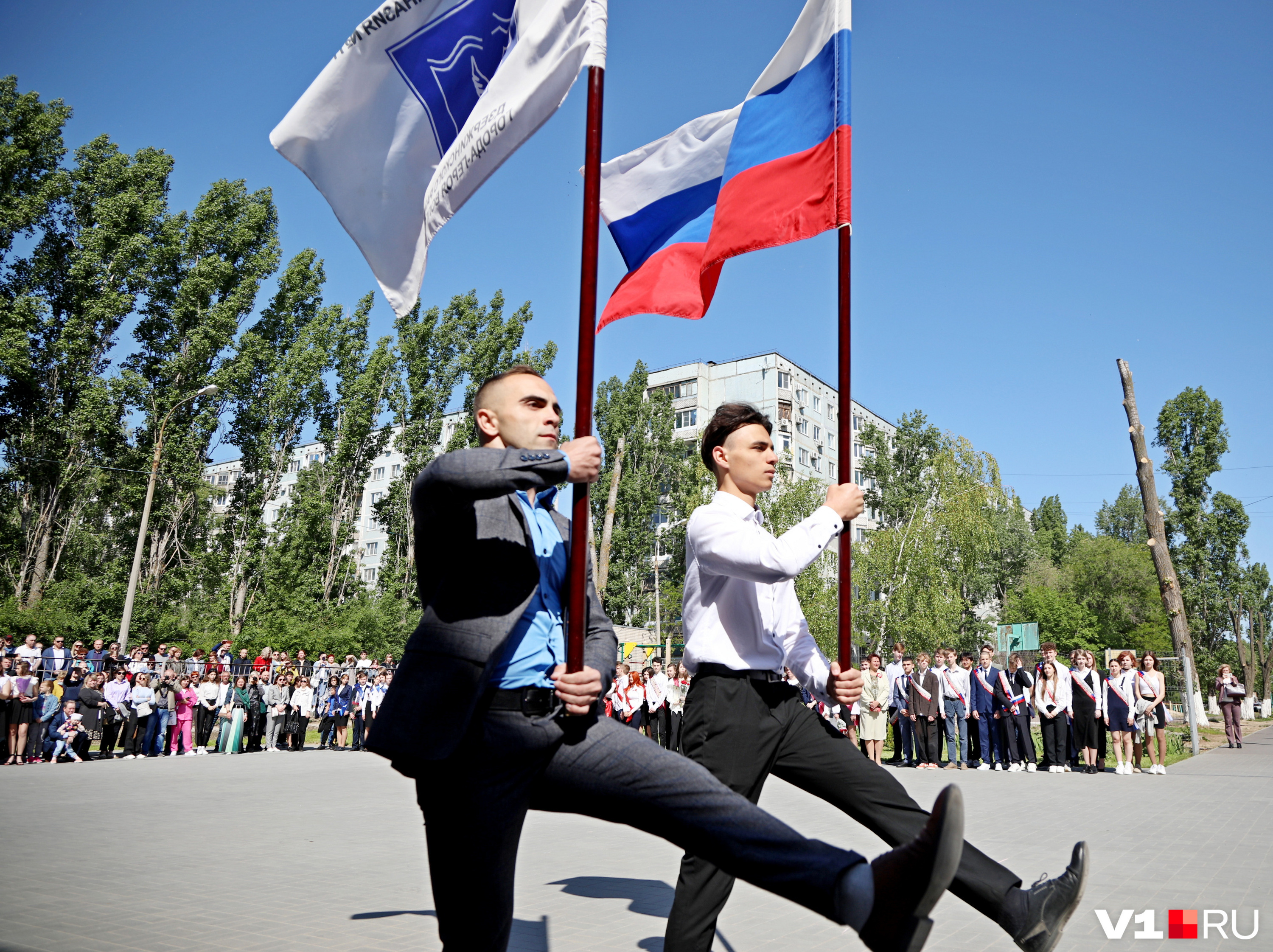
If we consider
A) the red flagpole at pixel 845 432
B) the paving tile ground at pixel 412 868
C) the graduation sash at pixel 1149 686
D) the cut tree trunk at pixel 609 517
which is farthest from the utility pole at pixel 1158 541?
the cut tree trunk at pixel 609 517

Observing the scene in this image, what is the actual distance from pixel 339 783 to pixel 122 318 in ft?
74.9

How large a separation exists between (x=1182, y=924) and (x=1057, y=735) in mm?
12570

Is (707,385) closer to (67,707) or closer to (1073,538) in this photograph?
(1073,538)

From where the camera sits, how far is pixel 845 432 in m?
3.84

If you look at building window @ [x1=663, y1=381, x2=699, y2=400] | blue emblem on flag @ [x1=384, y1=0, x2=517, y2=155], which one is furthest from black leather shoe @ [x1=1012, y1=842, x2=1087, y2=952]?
building window @ [x1=663, y1=381, x2=699, y2=400]

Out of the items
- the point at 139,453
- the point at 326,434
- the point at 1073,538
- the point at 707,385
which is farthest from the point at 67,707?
the point at 1073,538

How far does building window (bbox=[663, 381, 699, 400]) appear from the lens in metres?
76.7

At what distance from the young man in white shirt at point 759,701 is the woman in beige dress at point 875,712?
14349 mm

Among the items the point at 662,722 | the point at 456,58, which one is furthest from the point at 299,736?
the point at 456,58

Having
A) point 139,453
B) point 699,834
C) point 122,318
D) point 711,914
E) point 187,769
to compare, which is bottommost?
point 187,769

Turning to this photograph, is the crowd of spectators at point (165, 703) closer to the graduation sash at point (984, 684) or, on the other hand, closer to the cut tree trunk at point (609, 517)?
the graduation sash at point (984, 684)

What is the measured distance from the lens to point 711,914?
3518mm

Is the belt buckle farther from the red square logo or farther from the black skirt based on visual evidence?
the black skirt

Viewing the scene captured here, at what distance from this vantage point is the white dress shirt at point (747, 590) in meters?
3.44
